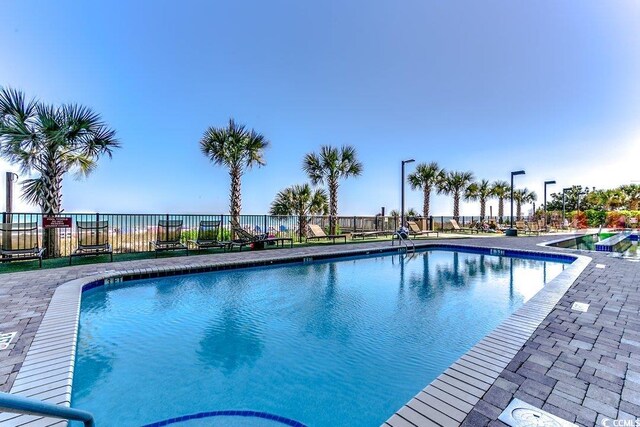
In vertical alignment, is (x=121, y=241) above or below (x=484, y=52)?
below

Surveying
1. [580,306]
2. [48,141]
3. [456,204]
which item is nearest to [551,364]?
[580,306]

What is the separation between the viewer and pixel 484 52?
13.4 metres

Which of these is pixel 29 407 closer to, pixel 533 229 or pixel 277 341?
pixel 277 341

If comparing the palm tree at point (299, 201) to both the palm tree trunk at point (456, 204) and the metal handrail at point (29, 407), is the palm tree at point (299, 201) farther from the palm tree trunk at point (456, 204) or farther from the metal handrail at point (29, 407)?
the metal handrail at point (29, 407)

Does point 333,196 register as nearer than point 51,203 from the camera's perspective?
No

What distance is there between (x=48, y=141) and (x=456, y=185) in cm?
2527

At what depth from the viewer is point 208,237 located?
9609 mm

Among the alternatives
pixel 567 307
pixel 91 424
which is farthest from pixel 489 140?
pixel 91 424

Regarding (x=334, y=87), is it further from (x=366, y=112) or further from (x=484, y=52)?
(x=484, y=52)

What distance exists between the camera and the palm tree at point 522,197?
3366 centimetres

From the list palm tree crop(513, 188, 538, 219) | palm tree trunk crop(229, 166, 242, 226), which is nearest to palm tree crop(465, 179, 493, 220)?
palm tree crop(513, 188, 538, 219)

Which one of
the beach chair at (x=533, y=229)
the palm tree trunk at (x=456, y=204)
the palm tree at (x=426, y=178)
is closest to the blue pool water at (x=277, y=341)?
the beach chair at (x=533, y=229)

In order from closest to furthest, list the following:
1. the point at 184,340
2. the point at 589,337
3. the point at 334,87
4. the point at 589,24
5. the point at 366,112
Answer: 1. the point at 589,337
2. the point at 184,340
3. the point at 589,24
4. the point at 334,87
5. the point at 366,112

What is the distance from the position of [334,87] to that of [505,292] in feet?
43.1
